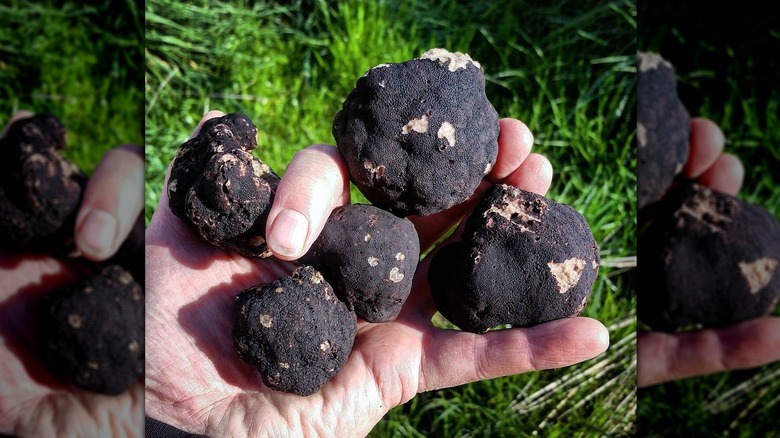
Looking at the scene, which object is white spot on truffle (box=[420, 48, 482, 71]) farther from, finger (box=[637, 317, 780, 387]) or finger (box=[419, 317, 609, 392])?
finger (box=[637, 317, 780, 387])

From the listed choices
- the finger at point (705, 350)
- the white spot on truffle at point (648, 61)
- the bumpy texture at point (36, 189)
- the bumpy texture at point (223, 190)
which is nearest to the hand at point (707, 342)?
the finger at point (705, 350)

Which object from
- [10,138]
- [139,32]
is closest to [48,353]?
[10,138]

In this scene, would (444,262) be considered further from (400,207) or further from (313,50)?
(313,50)

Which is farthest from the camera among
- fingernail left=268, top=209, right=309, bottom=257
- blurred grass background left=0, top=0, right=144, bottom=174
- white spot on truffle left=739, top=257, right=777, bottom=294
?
white spot on truffle left=739, top=257, right=777, bottom=294

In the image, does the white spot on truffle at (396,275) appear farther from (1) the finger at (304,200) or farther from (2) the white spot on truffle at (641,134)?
(2) the white spot on truffle at (641,134)

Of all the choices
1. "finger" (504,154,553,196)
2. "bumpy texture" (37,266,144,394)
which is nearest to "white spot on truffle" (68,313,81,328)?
"bumpy texture" (37,266,144,394)

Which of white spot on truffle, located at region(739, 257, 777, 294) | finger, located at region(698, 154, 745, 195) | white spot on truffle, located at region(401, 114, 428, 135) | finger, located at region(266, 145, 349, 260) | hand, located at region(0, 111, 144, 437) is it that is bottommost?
hand, located at region(0, 111, 144, 437)

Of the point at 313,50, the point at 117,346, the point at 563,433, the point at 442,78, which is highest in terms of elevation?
the point at 442,78
